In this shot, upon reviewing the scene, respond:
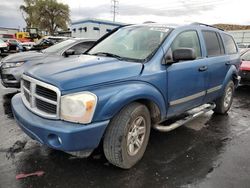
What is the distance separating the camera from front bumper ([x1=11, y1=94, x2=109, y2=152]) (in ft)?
9.08

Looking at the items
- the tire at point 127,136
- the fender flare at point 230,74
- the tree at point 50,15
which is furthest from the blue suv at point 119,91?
the tree at point 50,15

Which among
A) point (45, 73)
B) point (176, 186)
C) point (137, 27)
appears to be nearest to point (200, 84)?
point (137, 27)

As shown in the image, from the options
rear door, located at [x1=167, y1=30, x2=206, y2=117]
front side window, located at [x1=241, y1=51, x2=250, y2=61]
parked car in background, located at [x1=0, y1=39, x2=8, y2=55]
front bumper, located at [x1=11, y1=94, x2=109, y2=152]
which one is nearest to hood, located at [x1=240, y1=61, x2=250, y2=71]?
front side window, located at [x1=241, y1=51, x2=250, y2=61]

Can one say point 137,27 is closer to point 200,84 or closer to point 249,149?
point 200,84

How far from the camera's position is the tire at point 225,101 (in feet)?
19.0

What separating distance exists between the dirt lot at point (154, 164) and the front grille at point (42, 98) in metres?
0.77

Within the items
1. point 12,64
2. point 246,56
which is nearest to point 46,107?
point 12,64

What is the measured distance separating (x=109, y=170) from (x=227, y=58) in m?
3.56

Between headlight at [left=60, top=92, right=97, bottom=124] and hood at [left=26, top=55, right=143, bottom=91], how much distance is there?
119 millimetres

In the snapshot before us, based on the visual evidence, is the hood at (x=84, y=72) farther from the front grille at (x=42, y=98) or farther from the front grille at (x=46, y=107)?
the front grille at (x=46, y=107)

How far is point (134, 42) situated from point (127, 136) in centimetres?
161

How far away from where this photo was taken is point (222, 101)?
229 inches

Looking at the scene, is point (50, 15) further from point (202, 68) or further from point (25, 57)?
point (202, 68)

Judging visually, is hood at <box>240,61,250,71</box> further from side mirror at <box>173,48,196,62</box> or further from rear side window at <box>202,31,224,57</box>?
side mirror at <box>173,48,196,62</box>
